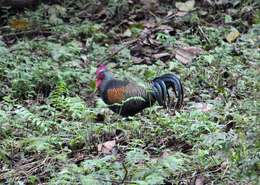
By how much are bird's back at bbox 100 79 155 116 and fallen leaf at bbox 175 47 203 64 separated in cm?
208

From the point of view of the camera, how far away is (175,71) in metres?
8.32

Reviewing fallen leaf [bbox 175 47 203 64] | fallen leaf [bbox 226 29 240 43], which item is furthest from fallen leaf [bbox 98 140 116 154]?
fallen leaf [bbox 226 29 240 43]

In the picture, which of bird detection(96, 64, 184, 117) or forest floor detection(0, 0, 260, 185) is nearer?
forest floor detection(0, 0, 260, 185)

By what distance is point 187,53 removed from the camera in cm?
888

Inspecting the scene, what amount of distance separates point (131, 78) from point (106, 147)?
1.22 metres

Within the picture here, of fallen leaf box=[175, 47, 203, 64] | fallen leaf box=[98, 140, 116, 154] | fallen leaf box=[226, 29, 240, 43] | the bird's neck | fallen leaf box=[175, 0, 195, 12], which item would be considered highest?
the bird's neck

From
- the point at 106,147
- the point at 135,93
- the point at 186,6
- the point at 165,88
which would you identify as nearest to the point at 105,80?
the point at 135,93

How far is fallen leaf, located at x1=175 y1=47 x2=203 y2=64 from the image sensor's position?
28.6 ft

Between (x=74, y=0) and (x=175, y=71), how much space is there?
3.59m

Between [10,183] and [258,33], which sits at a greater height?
[258,33]

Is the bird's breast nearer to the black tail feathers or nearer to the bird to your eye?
the bird

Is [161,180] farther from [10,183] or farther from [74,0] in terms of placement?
[74,0]

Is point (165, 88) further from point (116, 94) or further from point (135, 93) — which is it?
point (116, 94)

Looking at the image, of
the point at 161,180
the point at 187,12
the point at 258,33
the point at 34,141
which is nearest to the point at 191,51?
the point at 187,12
